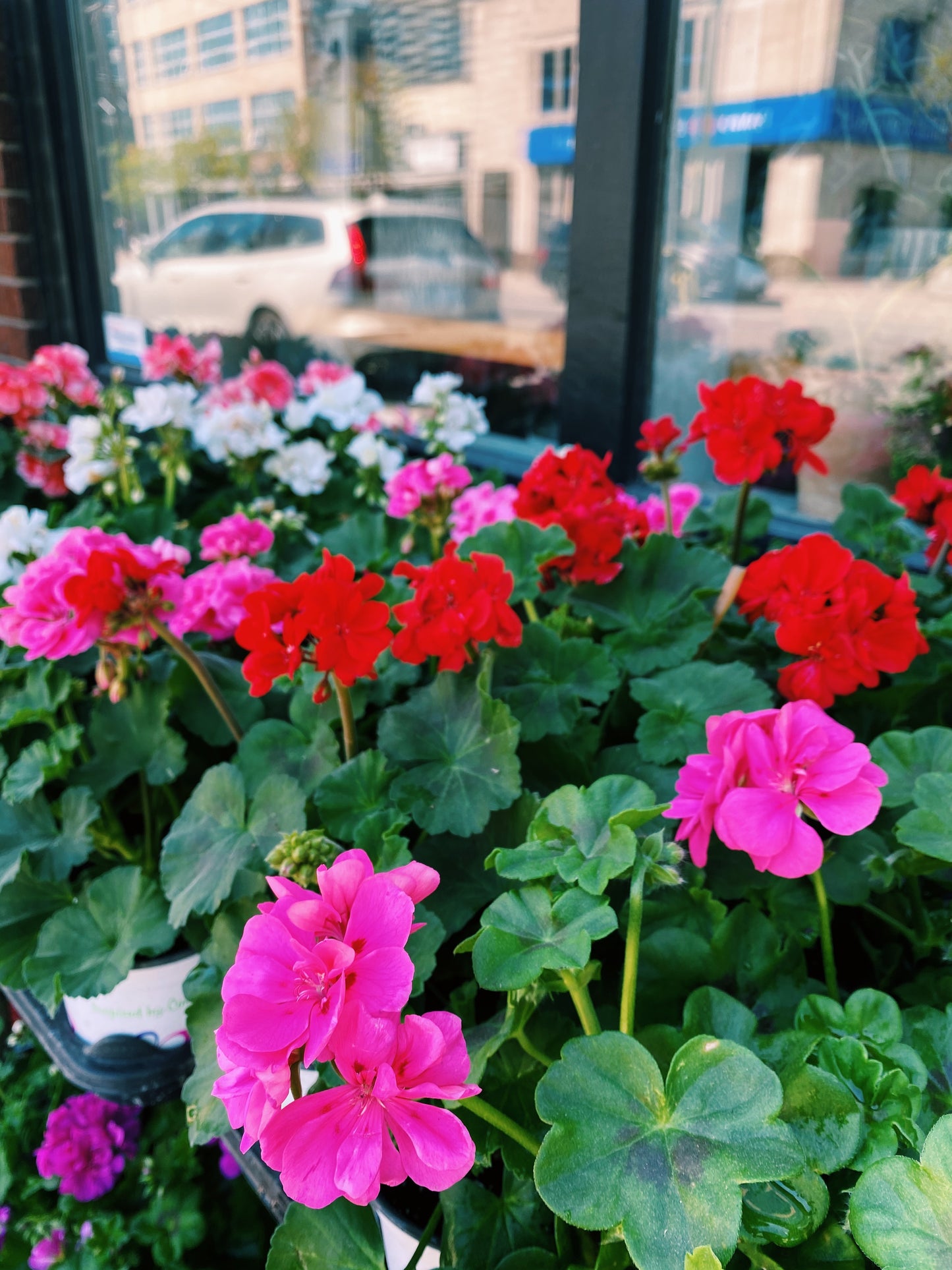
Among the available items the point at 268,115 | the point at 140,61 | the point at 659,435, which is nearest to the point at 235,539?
the point at 659,435

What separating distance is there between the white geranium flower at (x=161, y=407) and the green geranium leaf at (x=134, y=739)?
608 millimetres

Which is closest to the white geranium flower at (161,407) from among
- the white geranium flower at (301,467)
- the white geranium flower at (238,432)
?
the white geranium flower at (238,432)

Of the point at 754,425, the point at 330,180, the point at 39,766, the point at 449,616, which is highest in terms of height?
the point at 330,180

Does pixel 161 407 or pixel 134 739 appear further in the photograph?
pixel 161 407

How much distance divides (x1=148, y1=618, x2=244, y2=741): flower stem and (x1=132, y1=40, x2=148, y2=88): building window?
266cm

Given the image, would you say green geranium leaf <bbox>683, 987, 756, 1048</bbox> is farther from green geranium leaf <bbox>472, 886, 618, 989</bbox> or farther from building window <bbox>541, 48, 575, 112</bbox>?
building window <bbox>541, 48, 575, 112</bbox>

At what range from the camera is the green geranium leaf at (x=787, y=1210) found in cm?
48

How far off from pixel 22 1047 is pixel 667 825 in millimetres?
1267

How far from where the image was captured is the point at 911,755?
771 millimetres

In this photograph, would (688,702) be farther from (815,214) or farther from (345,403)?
(815,214)

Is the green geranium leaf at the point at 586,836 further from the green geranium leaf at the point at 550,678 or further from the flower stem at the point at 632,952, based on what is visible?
the green geranium leaf at the point at 550,678

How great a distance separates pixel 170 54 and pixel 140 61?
9 centimetres

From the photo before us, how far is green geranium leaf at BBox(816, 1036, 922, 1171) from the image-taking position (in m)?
0.50

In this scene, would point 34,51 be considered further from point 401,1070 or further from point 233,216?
point 401,1070
